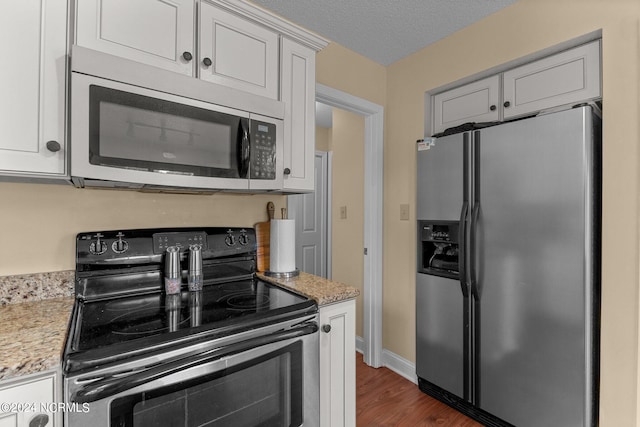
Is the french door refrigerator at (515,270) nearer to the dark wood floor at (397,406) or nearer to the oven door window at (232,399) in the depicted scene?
the dark wood floor at (397,406)

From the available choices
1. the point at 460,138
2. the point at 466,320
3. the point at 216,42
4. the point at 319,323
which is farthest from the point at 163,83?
the point at 466,320

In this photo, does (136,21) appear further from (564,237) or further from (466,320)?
(466,320)

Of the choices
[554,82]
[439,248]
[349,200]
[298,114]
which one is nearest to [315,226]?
[349,200]

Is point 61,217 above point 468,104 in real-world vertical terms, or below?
below

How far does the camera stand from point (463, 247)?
190cm

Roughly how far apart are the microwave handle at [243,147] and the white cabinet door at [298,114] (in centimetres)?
26

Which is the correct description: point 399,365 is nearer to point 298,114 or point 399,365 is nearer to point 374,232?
point 374,232

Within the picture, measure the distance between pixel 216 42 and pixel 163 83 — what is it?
1.11 feet

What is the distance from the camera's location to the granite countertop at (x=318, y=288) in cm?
137

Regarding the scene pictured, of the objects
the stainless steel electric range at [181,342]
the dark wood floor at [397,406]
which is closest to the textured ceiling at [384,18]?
the stainless steel electric range at [181,342]

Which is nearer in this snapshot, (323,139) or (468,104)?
(468,104)

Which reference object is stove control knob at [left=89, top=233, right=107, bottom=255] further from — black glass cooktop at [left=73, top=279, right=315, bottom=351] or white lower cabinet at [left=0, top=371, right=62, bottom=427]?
white lower cabinet at [left=0, top=371, right=62, bottom=427]

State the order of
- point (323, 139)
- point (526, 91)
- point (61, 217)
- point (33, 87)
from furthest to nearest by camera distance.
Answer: point (323, 139) < point (526, 91) < point (61, 217) < point (33, 87)

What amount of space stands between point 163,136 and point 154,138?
0.03 meters
